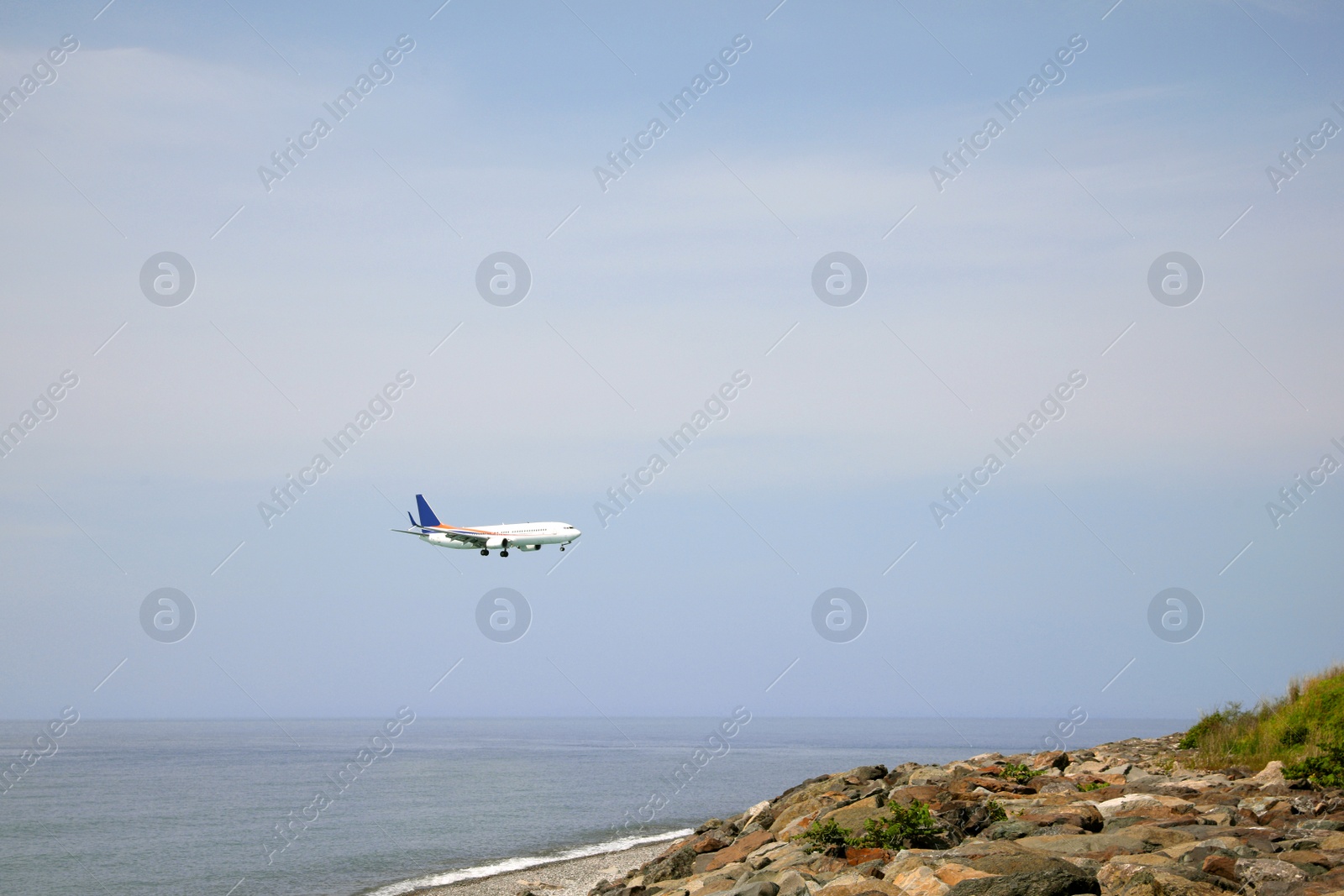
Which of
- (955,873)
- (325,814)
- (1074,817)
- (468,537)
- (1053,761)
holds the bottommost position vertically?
(1053,761)

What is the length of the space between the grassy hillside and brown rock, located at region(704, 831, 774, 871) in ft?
36.8

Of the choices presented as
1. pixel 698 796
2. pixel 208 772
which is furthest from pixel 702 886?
pixel 208 772

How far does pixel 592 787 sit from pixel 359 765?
48.4m

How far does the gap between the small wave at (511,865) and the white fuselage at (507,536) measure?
20092 mm

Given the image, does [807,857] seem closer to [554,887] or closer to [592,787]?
[554,887]

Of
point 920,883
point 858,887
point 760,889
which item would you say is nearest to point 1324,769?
point 920,883

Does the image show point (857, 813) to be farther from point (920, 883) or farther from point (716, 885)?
point (920, 883)

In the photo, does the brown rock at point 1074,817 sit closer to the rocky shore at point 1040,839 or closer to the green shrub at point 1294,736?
the rocky shore at point 1040,839

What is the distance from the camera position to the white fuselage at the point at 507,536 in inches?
2539

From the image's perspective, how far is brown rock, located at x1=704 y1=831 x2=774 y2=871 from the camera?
22.5 m

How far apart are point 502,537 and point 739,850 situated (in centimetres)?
4458

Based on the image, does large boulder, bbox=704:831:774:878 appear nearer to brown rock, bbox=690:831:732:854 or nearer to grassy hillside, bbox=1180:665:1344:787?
brown rock, bbox=690:831:732:854

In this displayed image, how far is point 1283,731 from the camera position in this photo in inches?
944

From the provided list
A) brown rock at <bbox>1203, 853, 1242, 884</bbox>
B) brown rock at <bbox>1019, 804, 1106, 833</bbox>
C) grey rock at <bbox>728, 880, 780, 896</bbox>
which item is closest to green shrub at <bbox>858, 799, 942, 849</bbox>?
brown rock at <bbox>1019, 804, 1106, 833</bbox>
